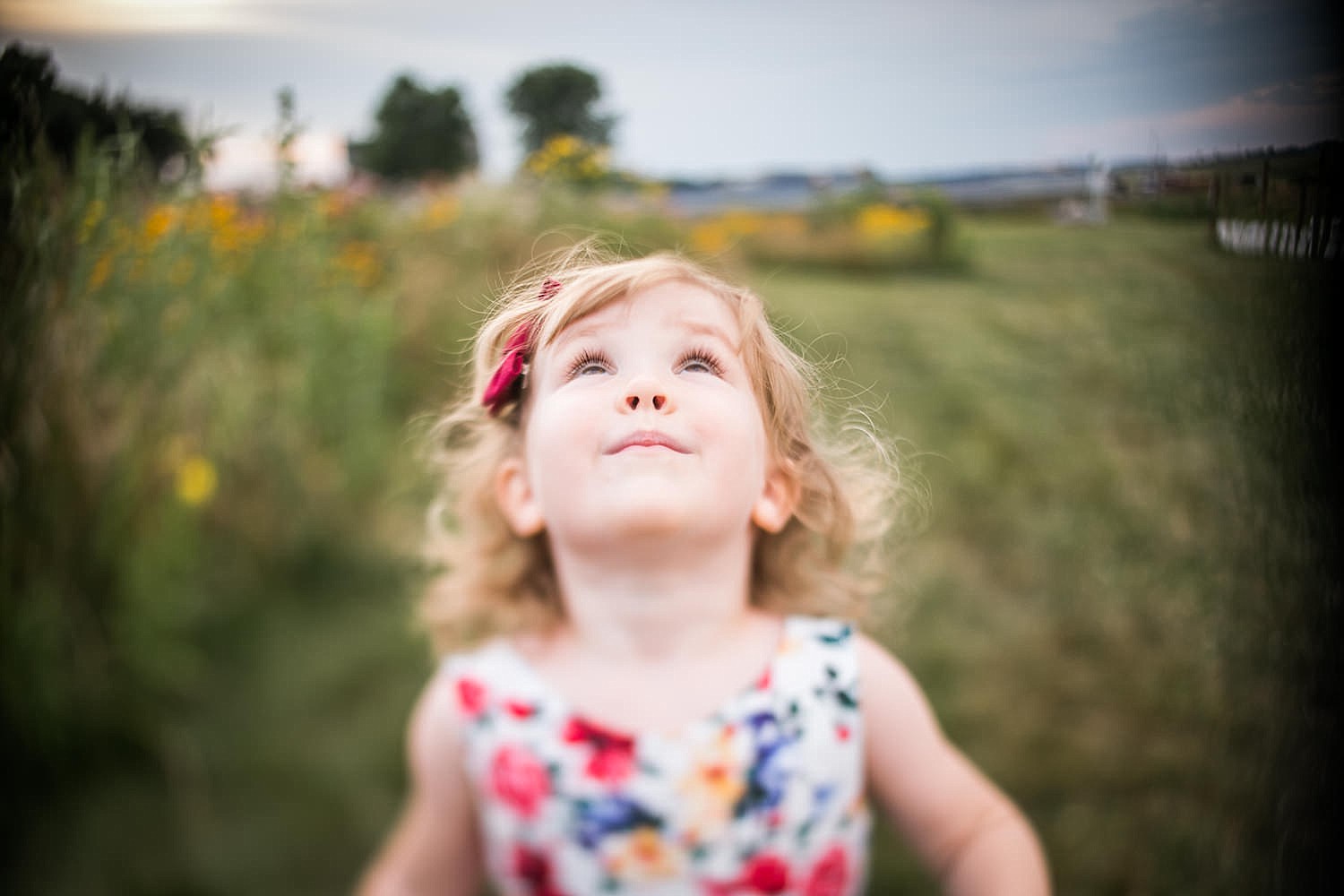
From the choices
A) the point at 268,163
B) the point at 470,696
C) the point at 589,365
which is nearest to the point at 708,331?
the point at 589,365

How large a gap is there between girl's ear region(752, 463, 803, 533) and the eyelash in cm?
Answer: 19

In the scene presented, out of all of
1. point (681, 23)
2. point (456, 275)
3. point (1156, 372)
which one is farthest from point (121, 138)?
point (456, 275)

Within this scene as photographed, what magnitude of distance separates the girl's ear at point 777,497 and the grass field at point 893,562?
134 millimetres

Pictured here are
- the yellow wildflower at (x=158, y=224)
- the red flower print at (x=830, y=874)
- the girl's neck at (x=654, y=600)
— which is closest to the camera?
the girl's neck at (x=654, y=600)

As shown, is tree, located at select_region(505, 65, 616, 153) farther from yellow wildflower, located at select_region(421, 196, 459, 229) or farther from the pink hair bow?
yellow wildflower, located at select_region(421, 196, 459, 229)

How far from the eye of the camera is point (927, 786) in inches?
48.8

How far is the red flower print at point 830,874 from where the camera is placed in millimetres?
1180

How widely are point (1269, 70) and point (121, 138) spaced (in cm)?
165

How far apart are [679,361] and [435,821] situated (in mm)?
849

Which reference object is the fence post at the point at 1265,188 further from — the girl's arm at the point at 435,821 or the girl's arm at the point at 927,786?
the girl's arm at the point at 435,821

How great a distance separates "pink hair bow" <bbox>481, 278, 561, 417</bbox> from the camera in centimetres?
97

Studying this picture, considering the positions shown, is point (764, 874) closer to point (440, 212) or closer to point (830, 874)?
point (830, 874)

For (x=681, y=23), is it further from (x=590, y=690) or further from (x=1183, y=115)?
(x=590, y=690)

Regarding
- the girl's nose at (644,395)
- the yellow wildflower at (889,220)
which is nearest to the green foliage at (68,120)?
the girl's nose at (644,395)
